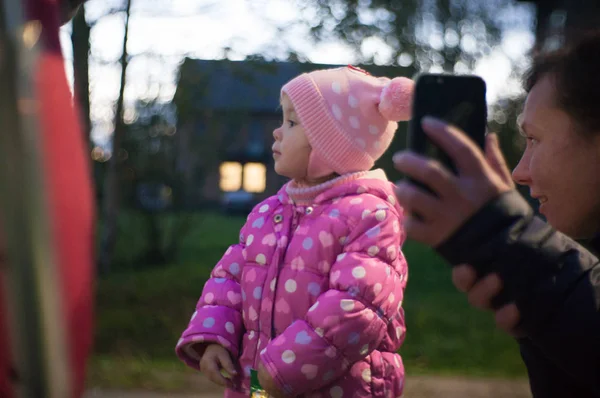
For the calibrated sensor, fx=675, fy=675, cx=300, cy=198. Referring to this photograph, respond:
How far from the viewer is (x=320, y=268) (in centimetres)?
156

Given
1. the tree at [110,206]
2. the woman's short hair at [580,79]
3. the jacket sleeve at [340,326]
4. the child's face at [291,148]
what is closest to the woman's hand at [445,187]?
the woman's short hair at [580,79]

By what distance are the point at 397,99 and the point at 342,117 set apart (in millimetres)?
154

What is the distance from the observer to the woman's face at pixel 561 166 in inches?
41.9

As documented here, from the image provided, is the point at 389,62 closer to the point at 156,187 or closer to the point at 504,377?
the point at 504,377

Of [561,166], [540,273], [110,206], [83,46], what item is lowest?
[110,206]

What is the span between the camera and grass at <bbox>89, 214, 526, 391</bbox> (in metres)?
4.43

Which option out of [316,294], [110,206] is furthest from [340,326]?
[110,206]

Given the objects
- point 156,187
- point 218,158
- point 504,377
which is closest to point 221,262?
point 504,377

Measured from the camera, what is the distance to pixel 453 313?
22.1 feet

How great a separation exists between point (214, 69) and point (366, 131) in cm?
298

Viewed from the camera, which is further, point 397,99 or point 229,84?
point 229,84

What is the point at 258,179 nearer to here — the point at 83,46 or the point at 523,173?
the point at 523,173

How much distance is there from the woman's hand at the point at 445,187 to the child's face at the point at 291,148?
0.88 m

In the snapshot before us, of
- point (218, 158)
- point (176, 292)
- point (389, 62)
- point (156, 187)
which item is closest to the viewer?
point (389, 62)
